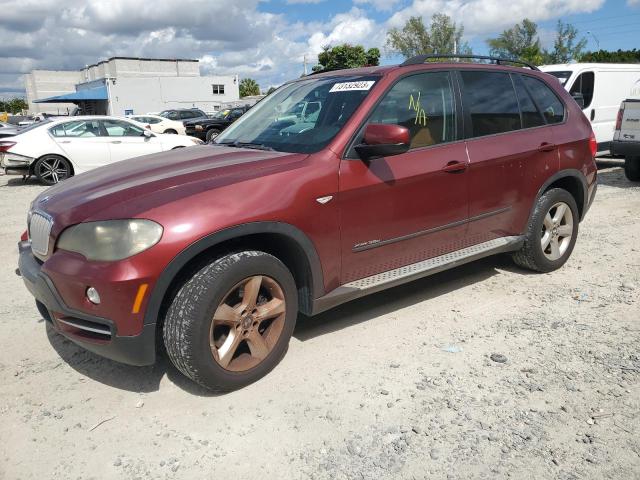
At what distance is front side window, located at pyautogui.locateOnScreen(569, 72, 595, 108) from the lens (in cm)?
1080

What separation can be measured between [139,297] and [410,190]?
185 centimetres

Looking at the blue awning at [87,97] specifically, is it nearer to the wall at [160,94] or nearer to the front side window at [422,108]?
the wall at [160,94]

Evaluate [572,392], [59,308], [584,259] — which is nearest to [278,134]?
[59,308]

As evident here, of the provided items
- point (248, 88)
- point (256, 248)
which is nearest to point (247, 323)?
point (256, 248)

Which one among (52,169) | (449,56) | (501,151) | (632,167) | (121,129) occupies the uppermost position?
(449,56)

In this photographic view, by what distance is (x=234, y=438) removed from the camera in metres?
2.68

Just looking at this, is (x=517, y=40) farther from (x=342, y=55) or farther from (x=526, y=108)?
(x=526, y=108)

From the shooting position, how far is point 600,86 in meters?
10.9

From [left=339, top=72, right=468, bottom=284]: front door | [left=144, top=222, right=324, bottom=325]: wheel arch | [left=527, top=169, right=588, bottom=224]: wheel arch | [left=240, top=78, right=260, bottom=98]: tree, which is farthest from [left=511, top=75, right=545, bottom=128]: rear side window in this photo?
[left=240, top=78, right=260, bottom=98]: tree

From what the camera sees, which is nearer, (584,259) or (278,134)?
(278,134)

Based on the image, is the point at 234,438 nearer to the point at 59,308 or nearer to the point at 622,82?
the point at 59,308

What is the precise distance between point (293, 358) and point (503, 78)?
2836 millimetres

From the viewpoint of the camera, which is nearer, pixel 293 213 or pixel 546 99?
pixel 293 213

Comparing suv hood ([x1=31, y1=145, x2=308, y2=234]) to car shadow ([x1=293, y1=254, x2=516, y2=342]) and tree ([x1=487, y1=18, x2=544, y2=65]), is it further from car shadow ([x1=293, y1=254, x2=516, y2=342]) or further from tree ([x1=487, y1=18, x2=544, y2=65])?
tree ([x1=487, y1=18, x2=544, y2=65])
